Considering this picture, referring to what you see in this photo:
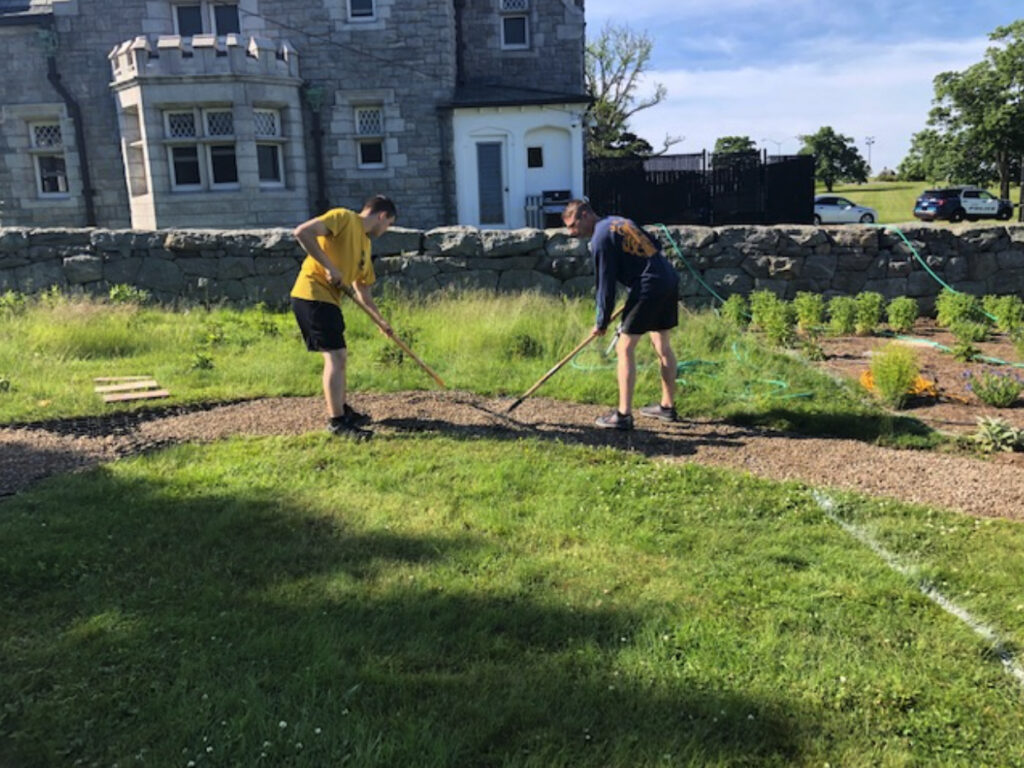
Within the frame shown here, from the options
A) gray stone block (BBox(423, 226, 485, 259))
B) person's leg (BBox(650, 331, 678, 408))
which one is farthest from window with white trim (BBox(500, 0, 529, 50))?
person's leg (BBox(650, 331, 678, 408))

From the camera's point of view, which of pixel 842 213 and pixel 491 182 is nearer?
pixel 491 182

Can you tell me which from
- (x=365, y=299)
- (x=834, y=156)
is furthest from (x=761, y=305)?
(x=834, y=156)

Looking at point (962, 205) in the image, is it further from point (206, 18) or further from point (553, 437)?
point (553, 437)

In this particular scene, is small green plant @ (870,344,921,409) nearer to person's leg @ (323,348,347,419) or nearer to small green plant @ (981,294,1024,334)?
small green plant @ (981,294,1024,334)

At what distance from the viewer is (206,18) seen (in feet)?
62.1

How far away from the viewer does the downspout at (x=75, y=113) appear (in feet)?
60.4

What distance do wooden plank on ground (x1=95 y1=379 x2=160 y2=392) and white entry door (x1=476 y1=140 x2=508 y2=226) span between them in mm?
13088

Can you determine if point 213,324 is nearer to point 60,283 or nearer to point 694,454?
point 60,283

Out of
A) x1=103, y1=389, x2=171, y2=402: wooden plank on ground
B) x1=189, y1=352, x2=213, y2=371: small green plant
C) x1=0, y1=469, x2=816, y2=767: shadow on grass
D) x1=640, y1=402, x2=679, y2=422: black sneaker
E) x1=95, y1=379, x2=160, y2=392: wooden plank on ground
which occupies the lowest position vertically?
x1=0, y1=469, x2=816, y2=767: shadow on grass

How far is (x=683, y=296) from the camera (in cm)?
1043

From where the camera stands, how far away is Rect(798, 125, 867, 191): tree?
6266cm

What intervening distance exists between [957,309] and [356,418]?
23.3ft

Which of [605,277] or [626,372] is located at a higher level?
[605,277]

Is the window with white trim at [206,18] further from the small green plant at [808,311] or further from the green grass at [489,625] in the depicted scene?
the green grass at [489,625]
